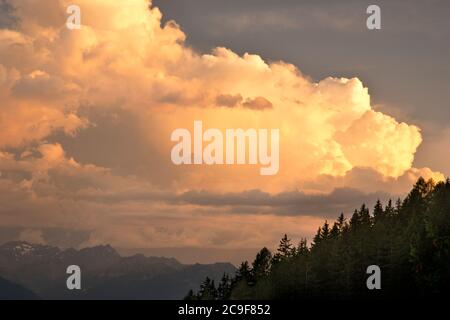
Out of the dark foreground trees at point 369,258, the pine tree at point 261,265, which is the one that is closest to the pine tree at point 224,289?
the dark foreground trees at point 369,258

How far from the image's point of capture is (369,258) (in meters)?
142

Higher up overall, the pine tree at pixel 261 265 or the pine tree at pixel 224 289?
the pine tree at pixel 261 265

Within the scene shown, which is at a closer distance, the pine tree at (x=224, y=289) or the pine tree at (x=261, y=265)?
the pine tree at (x=261, y=265)

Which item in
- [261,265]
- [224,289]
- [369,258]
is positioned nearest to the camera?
[369,258]

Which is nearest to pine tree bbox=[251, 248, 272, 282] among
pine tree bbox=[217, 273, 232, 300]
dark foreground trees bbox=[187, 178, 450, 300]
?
dark foreground trees bbox=[187, 178, 450, 300]

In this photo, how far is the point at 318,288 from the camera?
144375 mm

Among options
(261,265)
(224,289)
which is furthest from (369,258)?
(224,289)

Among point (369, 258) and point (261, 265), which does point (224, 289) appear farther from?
point (369, 258)

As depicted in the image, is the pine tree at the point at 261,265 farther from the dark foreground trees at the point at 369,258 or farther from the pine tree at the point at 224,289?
the pine tree at the point at 224,289

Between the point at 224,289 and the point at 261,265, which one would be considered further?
the point at 224,289

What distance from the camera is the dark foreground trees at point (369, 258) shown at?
418ft

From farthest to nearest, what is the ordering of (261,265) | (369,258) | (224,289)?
(224,289)
(261,265)
(369,258)
